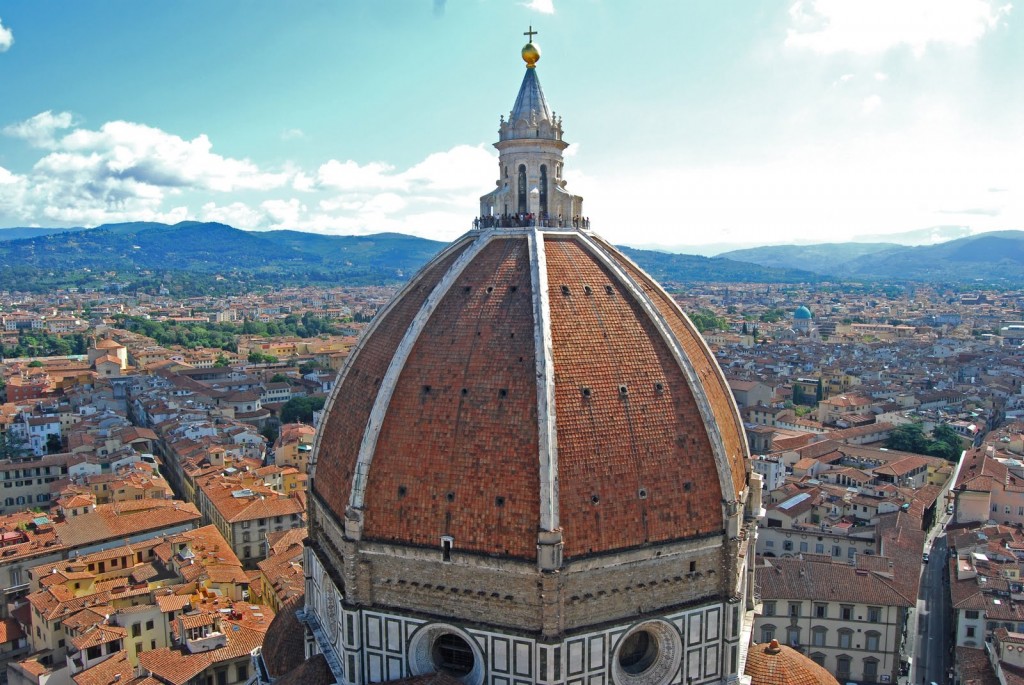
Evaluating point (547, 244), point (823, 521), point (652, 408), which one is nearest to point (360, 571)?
point (652, 408)

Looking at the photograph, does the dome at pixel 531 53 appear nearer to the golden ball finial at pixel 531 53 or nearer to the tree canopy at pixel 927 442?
the golden ball finial at pixel 531 53

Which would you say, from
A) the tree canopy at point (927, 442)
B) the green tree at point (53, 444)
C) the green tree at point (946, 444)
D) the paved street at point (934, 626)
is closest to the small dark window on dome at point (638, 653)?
the paved street at point (934, 626)

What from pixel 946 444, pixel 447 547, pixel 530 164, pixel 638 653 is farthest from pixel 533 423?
pixel 946 444

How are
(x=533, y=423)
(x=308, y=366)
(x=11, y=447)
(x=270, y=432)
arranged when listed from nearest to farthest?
(x=533, y=423), (x=11, y=447), (x=270, y=432), (x=308, y=366)

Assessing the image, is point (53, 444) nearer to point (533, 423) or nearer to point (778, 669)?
point (533, 423)

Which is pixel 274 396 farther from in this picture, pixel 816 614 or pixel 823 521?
pixel 816 614

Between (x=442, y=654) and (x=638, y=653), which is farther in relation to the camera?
(x=638, y=653)

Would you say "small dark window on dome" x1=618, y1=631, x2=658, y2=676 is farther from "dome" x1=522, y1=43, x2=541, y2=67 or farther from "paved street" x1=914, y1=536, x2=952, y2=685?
"paved street" x1=914, y1=536, x2=952, y2=685

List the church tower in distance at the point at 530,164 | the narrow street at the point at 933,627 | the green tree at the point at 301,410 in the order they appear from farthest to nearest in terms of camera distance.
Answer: the green tree at the point at 301,410
the narrow street at the point at 933,627
the church tower in distance at the point at 530,164
